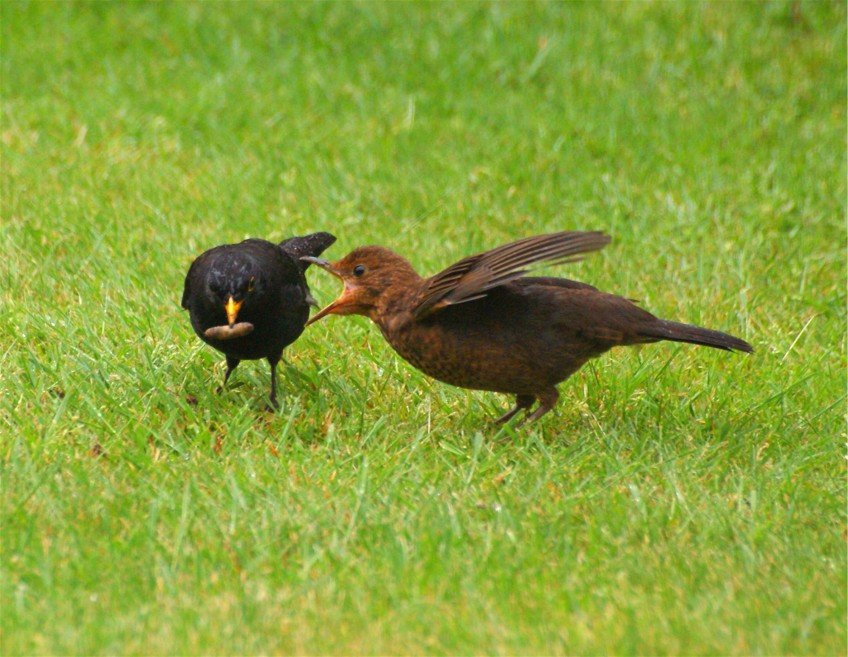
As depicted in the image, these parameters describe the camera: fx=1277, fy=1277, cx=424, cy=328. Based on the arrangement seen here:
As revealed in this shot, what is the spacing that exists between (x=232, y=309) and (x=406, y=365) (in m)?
1.07

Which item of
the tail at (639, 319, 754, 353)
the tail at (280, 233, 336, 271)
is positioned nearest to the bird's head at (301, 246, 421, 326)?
the tail at (280, 233, 336, 271)

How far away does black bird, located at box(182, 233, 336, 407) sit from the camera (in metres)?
5.26

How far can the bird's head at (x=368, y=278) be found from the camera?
5.33 m

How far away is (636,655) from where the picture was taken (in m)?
3.67

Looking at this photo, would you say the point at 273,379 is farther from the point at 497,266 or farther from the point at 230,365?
the point at 497,266

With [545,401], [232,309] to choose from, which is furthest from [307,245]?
[545,401]

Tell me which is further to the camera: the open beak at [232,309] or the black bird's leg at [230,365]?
the black bird's leg at [230,365]

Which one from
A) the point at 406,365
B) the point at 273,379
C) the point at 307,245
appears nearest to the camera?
the point at 273,379

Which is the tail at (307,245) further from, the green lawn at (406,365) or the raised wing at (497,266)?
the raised wing at (497,266)

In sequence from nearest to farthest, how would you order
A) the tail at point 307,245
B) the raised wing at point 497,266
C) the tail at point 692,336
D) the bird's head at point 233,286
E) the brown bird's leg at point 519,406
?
the raised wing at point 497,266 < the tail at point 692,336 < the bird's head at point 233,286 < the brown bird's leg at point 519,406 < the tail at point 307,245

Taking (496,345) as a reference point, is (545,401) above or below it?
below

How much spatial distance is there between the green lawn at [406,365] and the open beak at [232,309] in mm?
368

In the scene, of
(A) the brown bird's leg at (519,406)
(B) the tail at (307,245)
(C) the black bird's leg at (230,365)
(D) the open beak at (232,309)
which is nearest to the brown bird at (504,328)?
(A) the brown bird's leg at (519,406)

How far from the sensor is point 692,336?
16.8ft
